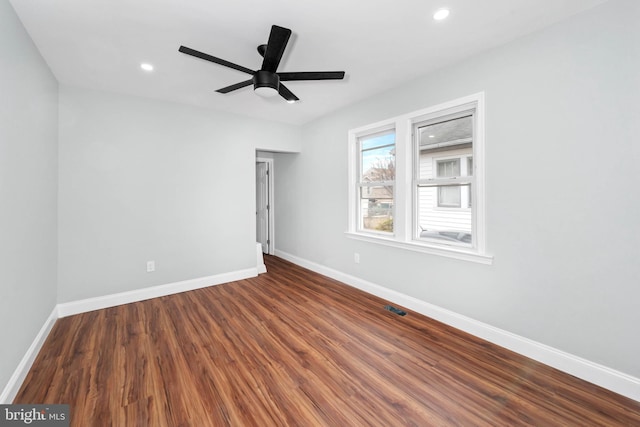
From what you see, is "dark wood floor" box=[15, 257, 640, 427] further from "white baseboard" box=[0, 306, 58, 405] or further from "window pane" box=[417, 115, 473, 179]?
"window pane" box=[417, 115, 473, 179]

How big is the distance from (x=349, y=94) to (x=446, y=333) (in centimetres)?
302

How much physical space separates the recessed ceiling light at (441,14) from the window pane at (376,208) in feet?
6.31

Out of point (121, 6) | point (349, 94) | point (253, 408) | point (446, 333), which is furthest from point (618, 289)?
point (121, 6)

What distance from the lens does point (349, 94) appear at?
3.53 meters

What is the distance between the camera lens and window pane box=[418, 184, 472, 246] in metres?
2.79

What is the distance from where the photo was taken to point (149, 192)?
3592 millimetres

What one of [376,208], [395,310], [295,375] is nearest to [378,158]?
[376,208]

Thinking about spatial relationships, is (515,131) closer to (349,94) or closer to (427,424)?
(349,94)

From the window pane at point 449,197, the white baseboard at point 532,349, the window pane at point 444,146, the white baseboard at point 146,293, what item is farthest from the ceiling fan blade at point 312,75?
the white baseboard at point 146,293

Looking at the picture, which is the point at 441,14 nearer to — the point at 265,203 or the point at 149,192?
the point at 149,192

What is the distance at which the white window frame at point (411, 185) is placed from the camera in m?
2.54

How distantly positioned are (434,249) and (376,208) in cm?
112

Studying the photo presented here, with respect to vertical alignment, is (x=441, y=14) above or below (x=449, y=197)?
above

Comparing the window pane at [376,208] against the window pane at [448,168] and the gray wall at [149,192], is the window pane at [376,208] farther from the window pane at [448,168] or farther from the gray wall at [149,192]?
the gray wall at [149,192]
